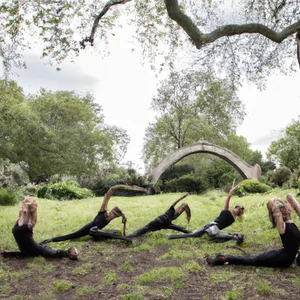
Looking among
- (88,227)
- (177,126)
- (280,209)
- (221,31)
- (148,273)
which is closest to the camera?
(148,273)

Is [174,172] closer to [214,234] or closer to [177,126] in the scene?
[177,126]

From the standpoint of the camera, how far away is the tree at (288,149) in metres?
38.1

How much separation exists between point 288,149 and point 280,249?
35.8 metres

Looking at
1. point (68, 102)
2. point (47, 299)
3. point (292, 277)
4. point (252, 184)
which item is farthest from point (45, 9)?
point (68, 102)

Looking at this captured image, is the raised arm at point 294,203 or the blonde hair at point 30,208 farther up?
the raised arm at point 294,203

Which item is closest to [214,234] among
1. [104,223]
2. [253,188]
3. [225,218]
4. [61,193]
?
[225,218]

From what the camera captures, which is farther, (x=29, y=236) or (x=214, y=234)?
(x=214, y=234)

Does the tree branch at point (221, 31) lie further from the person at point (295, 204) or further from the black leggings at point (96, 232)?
the black leggings at point (96, 232)

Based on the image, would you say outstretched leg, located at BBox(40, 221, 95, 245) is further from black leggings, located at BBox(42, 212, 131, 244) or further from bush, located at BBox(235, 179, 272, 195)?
bush, located at BBox(235, 179, 272, 195)

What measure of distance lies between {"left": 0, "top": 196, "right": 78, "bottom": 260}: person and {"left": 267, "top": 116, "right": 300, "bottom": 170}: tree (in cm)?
3272

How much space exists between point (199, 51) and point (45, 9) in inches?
205

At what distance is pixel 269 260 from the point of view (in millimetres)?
6203

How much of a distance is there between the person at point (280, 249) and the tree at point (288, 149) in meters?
31.7

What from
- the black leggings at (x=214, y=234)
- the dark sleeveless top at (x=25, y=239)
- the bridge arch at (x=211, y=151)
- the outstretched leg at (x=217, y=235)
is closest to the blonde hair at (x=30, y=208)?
the dark sleeveless top at (x=25, y=239)
